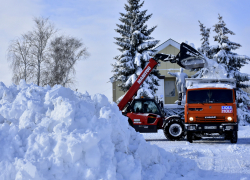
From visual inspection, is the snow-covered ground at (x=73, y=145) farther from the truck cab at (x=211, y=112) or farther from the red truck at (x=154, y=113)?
the red truck at (x=154, y=113)

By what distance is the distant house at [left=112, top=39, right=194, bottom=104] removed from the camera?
111 feet

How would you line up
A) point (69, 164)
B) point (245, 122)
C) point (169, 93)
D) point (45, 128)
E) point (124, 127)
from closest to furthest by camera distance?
point (69, 164)
point (45, 128)
point (124, 127)
point (245, 122)
point (169, 93)

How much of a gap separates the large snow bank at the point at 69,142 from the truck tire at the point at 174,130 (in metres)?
6.20

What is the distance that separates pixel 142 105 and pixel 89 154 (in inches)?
373

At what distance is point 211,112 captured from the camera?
486 inches

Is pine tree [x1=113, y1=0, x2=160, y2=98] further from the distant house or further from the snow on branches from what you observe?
the distant house

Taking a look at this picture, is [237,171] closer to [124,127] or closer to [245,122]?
[124,127]

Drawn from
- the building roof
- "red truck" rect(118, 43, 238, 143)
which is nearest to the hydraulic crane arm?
"red truck" rect(118, 43, 238, 143)

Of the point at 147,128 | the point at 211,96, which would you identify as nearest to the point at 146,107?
the point at 147,128

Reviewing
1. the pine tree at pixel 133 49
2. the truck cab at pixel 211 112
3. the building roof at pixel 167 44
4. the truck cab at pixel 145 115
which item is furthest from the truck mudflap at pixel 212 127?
the building roof at pixel 167 44

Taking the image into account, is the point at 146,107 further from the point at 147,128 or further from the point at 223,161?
the point at 223,161

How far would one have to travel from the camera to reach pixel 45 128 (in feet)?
18.5

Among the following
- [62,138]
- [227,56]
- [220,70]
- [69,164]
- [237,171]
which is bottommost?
[237,171]

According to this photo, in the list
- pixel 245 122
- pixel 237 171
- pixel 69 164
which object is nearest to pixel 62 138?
pixel 69 164
